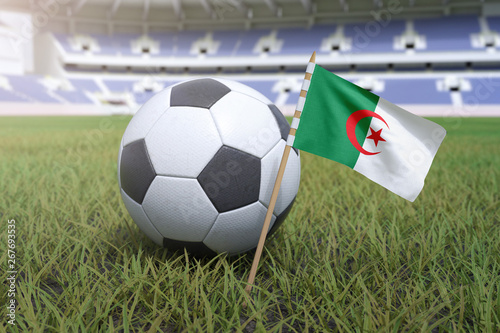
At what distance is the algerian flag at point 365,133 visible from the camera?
1.42m

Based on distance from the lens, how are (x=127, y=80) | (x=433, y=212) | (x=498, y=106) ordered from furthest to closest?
1. (x=127, y=80)
2. (x=498, y=106)
3. (x=433, y=212)

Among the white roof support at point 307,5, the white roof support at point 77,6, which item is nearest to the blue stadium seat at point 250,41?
the white roof support at point 307,5

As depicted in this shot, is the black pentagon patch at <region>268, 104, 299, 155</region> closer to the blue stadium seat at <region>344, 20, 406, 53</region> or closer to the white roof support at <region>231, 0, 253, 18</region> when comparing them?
the white roof support at <region>231, 0, 253, 18</region>

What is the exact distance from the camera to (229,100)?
1.67 meters

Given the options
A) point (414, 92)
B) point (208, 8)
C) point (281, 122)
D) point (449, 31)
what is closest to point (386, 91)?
point (414, 92)

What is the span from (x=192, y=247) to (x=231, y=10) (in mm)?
27079

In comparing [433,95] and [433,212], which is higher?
[433,95]

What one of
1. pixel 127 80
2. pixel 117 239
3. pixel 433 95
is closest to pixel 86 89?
pixel 127 80

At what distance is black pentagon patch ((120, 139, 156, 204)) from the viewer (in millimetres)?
1618

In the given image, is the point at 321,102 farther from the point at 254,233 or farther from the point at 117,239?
the point at 117,239

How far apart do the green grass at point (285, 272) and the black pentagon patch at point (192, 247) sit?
57mm

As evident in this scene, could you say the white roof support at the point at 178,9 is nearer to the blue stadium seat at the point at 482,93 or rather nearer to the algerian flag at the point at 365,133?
the blue stadium seat at the point at 482,93

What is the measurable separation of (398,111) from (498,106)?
2450 centimetres

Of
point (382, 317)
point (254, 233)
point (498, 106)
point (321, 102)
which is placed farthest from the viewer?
point (498, 106)
